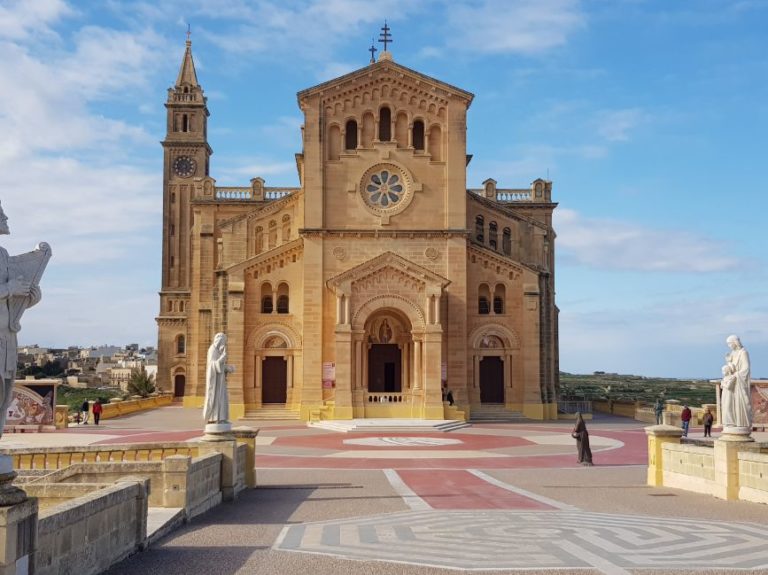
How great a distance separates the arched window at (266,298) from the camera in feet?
166

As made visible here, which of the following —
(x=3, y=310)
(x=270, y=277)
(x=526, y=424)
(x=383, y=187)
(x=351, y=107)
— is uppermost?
(x=351, y=107)

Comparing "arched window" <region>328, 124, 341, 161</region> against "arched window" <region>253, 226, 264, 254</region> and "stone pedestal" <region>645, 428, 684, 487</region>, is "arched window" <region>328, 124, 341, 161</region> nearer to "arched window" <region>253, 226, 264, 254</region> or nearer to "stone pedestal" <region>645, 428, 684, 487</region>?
"arched window" <region>253, 226, 264, 254</region>

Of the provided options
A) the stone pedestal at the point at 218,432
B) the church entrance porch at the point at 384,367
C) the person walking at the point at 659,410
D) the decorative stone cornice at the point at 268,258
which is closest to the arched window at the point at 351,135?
the decorative stone cornice at the point at 268,258

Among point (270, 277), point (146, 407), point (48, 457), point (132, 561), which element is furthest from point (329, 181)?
point (132, 561)

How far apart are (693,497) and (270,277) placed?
3463cm

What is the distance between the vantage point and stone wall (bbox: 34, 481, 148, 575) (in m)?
9.19

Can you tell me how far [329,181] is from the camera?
5059cm

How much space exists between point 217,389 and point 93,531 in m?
9.29

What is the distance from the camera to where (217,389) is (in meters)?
19.8

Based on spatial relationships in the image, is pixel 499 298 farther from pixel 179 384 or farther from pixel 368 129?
pixel 179 384

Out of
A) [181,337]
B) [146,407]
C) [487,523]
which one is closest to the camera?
[487,523]

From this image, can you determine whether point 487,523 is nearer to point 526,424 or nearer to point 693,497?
point 693,497

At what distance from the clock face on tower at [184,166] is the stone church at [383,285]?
38070 mm

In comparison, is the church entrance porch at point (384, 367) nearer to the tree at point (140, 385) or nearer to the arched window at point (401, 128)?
the arched window at point (401, 128)
